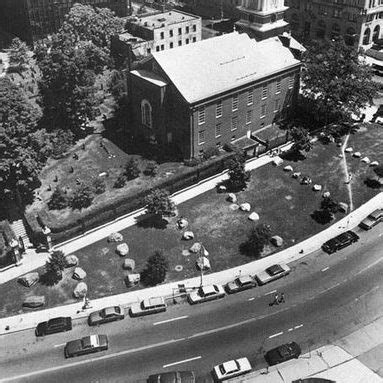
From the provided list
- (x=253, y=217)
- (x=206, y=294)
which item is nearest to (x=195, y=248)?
(x=206, y=294)

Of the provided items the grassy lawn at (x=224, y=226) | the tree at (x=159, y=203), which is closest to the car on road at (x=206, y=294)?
the grassy lawn at (x=224, y=226)

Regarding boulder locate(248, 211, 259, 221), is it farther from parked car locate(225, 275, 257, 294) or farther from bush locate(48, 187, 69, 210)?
bush locate(48, 187, 69, 210)

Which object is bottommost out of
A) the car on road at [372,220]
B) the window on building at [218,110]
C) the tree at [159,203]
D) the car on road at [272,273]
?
the car on road at [272,273]

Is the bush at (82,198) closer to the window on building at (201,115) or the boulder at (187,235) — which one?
the boulder at (187,235)

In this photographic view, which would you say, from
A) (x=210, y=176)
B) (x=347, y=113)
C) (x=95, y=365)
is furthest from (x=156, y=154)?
(x=95, y=365)

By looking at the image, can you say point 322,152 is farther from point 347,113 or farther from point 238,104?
point 238,104

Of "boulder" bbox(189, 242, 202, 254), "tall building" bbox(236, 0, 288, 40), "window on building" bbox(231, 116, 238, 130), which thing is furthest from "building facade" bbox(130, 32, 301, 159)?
"boulder" bbox(189, 242, 202, 254)
